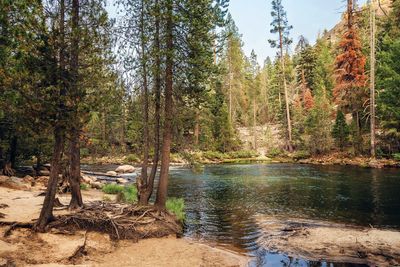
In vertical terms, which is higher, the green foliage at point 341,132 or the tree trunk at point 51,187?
the green foliage at point 341,132

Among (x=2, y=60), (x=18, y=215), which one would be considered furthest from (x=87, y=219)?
(x=2, y=60)

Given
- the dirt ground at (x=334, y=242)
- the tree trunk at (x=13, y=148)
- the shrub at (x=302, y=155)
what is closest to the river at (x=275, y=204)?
the dirt ground at (x=334, y=242)

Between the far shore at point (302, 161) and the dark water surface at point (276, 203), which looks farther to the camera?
the far shore at point (302, 161)

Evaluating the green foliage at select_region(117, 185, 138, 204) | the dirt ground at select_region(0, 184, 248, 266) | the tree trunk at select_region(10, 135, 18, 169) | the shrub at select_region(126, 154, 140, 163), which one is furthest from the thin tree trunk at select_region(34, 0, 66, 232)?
the shrub at select_region(126, 154, 140, 163)

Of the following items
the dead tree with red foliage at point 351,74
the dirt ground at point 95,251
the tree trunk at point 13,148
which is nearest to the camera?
the dirt ground at point 95,251

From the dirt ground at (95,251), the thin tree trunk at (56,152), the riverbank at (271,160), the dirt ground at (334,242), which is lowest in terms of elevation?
the dirt ground at (334,242)

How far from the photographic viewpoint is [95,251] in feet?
27.4

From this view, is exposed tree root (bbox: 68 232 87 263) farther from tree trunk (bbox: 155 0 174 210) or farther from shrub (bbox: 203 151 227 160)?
shrub (bbox: 203 151 227 160)

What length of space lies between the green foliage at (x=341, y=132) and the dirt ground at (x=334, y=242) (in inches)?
1157

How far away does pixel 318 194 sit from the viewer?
1905 cm

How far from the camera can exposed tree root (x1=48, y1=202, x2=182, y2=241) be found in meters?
9.36

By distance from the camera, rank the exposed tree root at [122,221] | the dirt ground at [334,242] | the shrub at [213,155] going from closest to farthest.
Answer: the dirt ground at [334,242] → the exposed tree root at [122,221] → the shrub at [213,155]

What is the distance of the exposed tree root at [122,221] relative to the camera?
936 centimetres

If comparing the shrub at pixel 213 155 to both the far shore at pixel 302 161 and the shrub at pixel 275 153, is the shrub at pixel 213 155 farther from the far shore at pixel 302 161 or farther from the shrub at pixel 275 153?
the shrub at pixel 275 153
